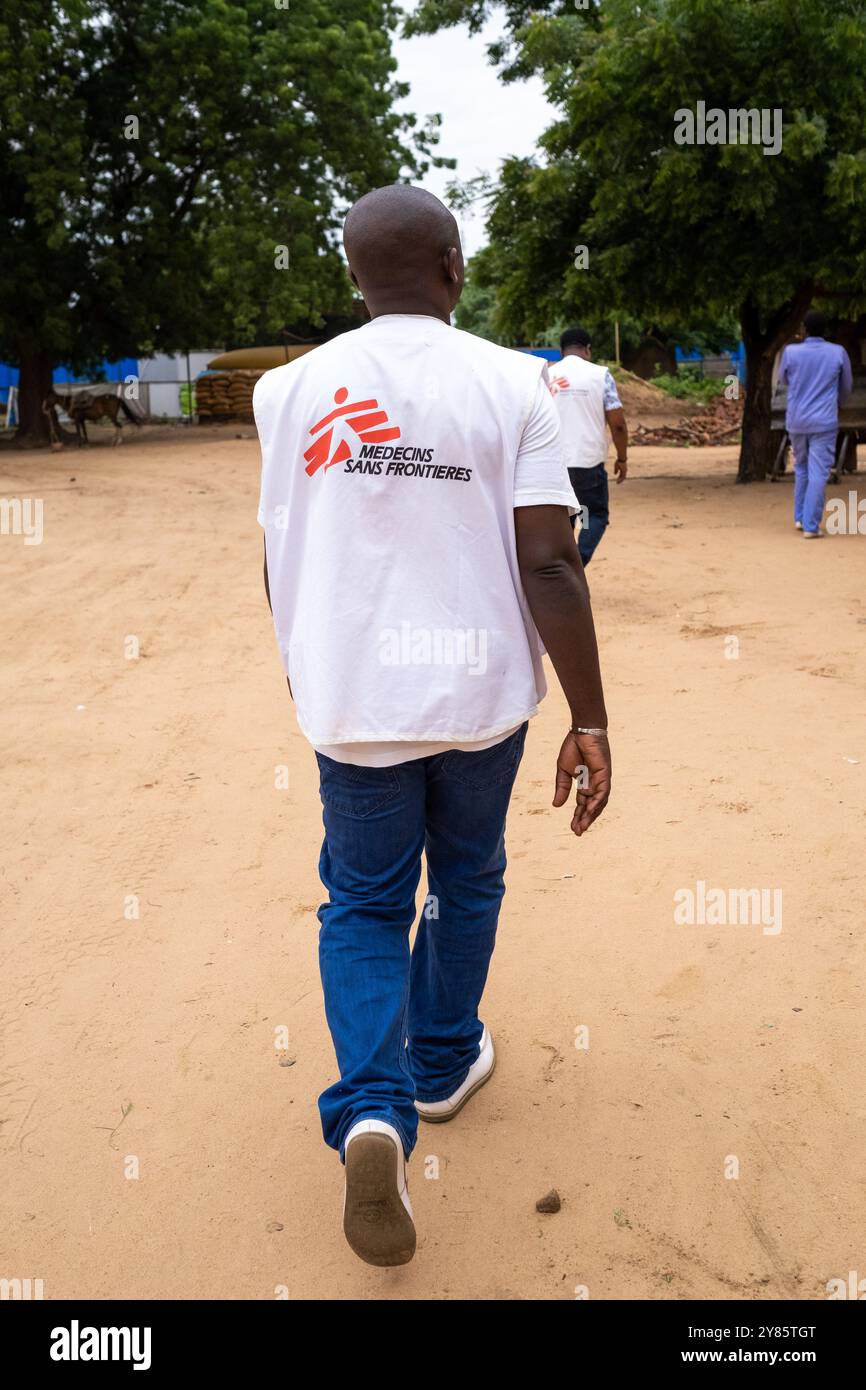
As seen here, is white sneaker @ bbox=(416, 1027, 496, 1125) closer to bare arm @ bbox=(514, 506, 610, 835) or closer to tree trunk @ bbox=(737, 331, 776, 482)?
bare arm @ bbox=(514, 506, 610, 835)

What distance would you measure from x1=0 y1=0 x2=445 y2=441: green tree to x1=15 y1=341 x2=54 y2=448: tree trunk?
0.11 ft

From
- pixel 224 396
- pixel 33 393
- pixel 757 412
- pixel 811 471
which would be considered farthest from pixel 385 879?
pixel 224 396

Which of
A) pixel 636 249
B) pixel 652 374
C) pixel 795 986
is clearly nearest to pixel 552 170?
pixel 636 249

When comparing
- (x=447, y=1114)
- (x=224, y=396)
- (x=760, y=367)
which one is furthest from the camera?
(x=224, y=396)

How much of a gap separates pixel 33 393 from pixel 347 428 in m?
21.3

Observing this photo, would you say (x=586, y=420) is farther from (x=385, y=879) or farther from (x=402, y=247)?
(x=385, y=879)

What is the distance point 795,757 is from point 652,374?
31062mm

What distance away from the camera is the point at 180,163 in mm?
20453

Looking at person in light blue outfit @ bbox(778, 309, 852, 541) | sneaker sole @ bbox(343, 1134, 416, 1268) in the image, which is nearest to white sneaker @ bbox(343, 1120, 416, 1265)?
sneaker sole @ bbox(343, 1134, 416, 1268)

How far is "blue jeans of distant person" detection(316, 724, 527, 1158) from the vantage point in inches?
89.5

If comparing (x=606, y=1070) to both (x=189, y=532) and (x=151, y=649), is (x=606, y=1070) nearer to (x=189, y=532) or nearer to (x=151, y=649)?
(x=151, y=649)

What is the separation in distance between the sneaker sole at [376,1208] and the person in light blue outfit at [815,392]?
938 centimetres
